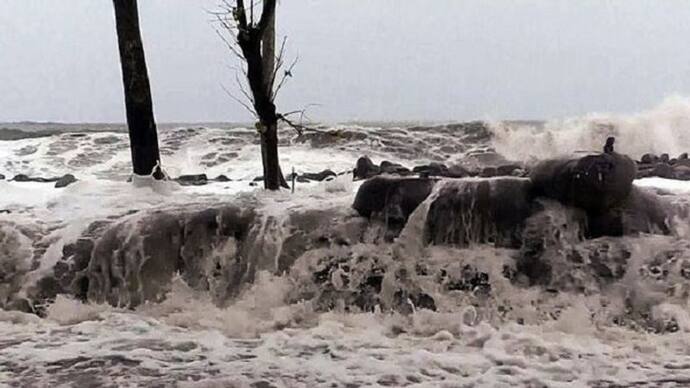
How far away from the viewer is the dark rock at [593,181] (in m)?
5.26

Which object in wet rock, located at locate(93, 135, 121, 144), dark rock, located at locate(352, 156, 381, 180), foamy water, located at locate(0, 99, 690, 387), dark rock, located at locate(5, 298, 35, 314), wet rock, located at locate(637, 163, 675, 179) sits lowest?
dark rock, located at locate(5, 298, 35, 314)

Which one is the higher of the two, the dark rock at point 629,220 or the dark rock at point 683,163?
the dark rock at point 683,163

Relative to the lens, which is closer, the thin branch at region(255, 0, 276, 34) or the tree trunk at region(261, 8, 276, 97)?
the thin branch at region(255, 0, 276, 34)

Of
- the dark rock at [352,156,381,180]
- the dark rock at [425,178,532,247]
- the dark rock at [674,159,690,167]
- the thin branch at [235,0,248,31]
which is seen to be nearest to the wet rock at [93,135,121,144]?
the dark rock at [352,156,381,180]

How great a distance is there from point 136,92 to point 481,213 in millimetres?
3785

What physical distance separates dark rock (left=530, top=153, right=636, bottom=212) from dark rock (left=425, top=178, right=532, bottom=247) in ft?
0.77

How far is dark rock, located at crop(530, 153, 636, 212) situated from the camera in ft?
17.3

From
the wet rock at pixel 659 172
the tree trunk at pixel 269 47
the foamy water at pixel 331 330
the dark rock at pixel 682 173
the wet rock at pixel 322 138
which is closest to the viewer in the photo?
the foamy water at pixel 331 330

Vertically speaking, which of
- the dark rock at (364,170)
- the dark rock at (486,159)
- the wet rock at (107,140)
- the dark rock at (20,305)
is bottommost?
the dark rock at (20,305)

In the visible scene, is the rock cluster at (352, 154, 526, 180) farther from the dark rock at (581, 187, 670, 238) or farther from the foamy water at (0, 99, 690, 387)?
the dark rock at (581, 187, 670, 238)

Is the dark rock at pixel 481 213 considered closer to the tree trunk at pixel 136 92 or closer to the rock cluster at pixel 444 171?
the rock cluster at pixel 444 171

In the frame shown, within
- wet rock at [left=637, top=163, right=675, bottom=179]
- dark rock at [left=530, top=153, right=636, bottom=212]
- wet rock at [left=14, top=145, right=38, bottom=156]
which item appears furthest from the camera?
wet rock at [left=14, top=145, right=38, bottom=156]

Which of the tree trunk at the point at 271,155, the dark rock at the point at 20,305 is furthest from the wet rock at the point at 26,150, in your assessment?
the dark rock at the point at 20,305

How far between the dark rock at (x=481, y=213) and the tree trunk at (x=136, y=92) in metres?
3.26
